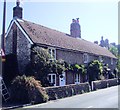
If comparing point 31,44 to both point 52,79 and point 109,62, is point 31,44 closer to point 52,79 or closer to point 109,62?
point 52,79

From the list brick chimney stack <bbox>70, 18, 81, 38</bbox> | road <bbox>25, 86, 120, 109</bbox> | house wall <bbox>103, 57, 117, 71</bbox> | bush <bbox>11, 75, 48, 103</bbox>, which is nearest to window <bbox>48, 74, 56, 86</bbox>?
road <bbox>25, 86, 120, 109</bbox>

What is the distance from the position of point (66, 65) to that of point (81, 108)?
15254 millimetres

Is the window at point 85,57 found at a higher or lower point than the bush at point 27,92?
higher

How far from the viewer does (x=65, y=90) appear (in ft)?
75.1

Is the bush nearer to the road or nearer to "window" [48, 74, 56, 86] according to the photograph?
the road

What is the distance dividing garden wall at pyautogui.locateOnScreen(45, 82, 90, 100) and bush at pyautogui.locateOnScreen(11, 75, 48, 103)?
1.29 m

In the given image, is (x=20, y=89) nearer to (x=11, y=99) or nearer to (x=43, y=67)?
(x=11, y=99)

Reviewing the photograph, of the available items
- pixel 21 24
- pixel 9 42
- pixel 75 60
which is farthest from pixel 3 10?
pixel 75 60

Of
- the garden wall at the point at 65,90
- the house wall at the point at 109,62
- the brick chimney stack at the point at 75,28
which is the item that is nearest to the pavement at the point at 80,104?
the garden wall at the point at 65,90

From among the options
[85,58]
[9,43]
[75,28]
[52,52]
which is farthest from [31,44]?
[75,28]

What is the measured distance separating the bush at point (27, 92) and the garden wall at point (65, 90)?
1.29 meters

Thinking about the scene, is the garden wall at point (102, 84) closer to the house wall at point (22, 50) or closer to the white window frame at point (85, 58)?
the white window frame at point (85, 58)

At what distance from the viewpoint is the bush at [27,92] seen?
741 inches

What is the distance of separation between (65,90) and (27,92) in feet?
16.6
